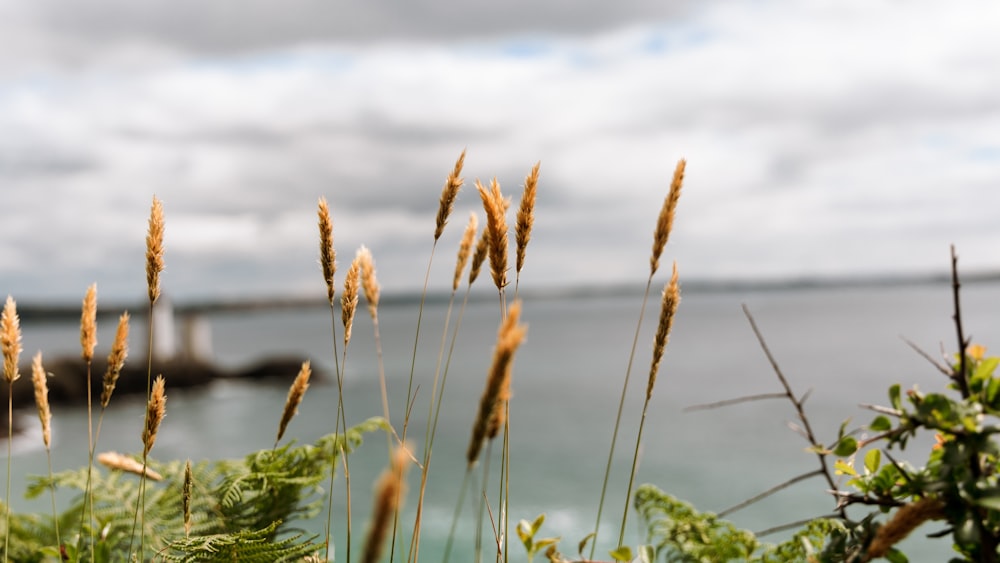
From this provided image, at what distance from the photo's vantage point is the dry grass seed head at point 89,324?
6.02 feet

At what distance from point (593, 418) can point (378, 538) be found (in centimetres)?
3032

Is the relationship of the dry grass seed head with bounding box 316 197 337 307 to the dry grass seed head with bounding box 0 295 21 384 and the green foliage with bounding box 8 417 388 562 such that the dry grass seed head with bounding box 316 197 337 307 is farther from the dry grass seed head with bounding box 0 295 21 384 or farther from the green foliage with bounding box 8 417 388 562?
the dry grass seed head with bounding box 0 295 21 384

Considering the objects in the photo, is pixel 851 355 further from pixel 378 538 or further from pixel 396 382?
pixel 378 538

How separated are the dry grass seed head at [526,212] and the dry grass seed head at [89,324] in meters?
0.99

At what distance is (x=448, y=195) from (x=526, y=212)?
22 cm

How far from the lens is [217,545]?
1820 millimetres

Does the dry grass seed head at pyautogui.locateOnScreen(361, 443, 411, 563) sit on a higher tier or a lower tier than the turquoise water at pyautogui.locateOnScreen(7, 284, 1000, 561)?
higher

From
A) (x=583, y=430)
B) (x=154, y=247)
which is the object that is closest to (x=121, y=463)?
(x=154, y=247)

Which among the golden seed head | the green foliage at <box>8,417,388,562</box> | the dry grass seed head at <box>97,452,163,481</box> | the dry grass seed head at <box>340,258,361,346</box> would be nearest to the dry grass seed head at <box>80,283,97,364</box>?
the dry grass seed head at <box>97,452,163,481</box>

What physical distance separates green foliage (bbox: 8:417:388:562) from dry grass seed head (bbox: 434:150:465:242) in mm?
577

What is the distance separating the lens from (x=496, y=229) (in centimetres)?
160

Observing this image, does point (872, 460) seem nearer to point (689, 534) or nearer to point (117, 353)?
point (689, 534)

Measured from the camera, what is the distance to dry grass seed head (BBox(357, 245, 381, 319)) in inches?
→ 66.6

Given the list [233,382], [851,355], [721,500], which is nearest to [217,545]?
[721,500]
